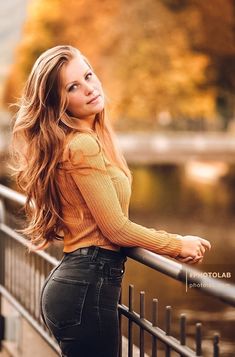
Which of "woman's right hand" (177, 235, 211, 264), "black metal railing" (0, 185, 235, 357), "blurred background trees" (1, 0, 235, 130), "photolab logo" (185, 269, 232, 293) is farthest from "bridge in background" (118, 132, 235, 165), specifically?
"photolab logo" (185, 269, 232, 293)

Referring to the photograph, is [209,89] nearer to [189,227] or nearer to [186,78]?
[186,78]

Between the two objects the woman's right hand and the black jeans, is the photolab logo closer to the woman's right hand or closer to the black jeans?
the woman's right hand

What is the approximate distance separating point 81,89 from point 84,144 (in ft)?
0.71

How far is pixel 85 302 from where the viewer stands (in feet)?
11.3

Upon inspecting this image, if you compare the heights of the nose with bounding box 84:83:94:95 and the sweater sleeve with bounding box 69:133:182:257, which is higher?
the nose with bounding box 84:83:94:95

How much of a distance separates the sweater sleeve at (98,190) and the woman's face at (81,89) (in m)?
0.14

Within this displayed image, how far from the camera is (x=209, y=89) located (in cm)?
5281

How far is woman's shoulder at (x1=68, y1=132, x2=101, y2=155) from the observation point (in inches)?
136

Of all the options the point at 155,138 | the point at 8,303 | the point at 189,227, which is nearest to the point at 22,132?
the point at 8,303

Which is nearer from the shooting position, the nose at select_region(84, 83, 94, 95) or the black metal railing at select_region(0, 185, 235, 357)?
the black metal railing at select_region(0, 185, 235, 357)

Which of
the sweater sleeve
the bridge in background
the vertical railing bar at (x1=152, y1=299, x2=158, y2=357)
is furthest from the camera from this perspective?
the bridge in background

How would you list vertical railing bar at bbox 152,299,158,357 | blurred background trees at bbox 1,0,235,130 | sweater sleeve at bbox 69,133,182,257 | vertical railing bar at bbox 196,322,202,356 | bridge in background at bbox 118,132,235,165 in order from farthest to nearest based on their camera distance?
blurred background trees at bbox 1,0,235,130 < bridge in background at bbox 118,132,235,165 < vertical railing bar at bbox 152,299,158,357 < sweater sleeve at bbox 69,133,182,257 < vertical railing bar at bbox 196,322,202,356

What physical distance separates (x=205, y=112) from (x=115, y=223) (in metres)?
50.9

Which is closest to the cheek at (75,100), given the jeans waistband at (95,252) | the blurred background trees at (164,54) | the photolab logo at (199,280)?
the jeans waistband at (95,252)
